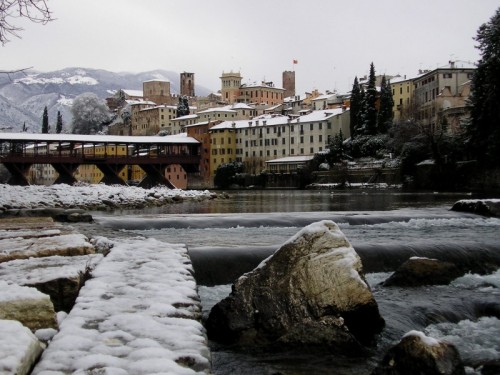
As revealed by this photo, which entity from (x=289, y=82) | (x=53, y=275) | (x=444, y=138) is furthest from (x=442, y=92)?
(x=289, y=82)

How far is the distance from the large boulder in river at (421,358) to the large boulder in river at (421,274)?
12.8 ft

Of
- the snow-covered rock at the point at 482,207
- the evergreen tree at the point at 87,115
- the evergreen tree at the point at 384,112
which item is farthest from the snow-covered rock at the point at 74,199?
the evergreen tree at the point at 87,115

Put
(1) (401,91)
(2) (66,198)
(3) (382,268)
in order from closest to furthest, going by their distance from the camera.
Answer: (3) (382,268), (2) (66,198), (1) (401,91)

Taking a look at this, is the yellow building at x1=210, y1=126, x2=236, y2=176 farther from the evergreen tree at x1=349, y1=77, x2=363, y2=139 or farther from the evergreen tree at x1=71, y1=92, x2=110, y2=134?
the evergreen tree at x1=71, y1=92, x2=110, y2=134

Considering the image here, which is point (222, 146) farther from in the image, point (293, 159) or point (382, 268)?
point (382, 268)

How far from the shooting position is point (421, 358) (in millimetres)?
4574

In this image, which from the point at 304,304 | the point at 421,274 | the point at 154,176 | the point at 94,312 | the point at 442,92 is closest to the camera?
the point at 94,312

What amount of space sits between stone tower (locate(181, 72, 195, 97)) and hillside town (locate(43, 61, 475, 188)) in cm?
1787

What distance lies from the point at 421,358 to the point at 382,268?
550 cm

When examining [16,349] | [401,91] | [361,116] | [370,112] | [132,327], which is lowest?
[132,327]

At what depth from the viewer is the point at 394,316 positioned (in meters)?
7.14

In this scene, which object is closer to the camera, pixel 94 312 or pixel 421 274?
pixel 94 312

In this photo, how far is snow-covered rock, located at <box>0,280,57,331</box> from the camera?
3.60 meters

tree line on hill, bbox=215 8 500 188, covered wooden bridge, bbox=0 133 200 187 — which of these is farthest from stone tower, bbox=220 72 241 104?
covered wooden bridge, bbox=0 133 200 187
